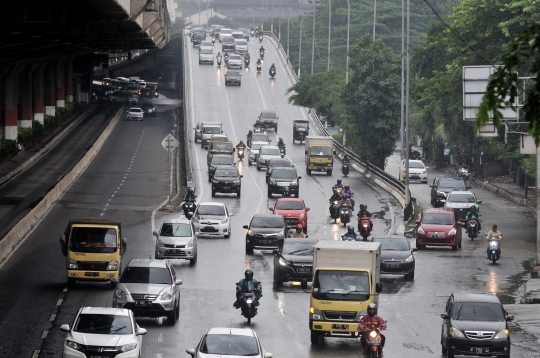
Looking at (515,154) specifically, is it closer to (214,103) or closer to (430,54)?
(430,54)

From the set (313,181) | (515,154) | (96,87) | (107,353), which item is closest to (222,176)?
(313,181)

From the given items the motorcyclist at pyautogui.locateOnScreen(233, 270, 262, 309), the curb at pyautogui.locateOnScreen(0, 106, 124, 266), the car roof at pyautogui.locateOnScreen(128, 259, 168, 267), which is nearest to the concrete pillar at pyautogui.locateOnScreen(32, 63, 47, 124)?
the curb at pyautogui.locateOnScreen(0, 106, 124, 266)

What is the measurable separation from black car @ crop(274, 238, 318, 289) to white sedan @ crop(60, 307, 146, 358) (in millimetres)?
12937

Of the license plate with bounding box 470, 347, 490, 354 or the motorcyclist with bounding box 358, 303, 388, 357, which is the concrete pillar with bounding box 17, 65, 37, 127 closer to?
the motorcyclist with bounding box 358, 303, 388, 357

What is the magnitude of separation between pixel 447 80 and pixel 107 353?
50.7 meters

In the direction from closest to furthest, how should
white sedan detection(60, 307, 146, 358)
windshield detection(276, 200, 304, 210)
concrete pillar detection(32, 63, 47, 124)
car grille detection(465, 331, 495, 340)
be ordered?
white sedan detection(60, 307, 146, 358)
car grille detection(465, 331, 495, 340)
windshield detection(276, 200, 304, 210)
concrete pillar detection(32, 63, 47, 124)

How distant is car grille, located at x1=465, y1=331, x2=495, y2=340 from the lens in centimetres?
2300

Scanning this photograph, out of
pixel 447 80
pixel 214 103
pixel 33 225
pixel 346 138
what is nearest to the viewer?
pixel 33 225

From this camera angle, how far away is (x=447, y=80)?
6838 centimetres

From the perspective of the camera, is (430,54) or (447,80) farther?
(430,54)

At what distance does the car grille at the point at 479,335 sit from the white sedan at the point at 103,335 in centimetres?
674

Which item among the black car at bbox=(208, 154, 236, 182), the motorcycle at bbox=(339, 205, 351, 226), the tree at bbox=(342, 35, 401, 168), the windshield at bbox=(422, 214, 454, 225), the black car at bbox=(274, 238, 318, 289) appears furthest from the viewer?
the tree at bbox=(342, 35, 401, 168)

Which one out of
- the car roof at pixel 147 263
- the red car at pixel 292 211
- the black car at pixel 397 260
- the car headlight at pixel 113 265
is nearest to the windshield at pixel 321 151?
the red car at pixel 292 211

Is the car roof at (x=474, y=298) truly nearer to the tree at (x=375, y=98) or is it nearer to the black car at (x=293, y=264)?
the black car at (x=293, y=264)
